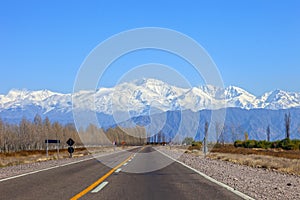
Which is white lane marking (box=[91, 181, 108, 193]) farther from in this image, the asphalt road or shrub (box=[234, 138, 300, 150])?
shrub (box=[234, 138, 300, 150])

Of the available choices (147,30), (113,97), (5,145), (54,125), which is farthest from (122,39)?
(54,125)

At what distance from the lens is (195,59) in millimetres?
29266

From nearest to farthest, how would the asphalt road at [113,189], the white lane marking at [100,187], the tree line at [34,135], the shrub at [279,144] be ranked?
the asphalt road at [113,189] < the white lane marking at [100,187] < the shrub at [279,144] < the tree line at [34,135]

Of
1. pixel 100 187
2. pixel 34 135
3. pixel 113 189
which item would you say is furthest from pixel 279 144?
pixel 113 189

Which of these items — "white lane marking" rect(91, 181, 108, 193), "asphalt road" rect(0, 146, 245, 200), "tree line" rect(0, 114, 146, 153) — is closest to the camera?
"asphalt road" rect(0, 146, 245, 200)

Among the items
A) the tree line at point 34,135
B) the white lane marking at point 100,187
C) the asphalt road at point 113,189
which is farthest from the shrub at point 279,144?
the white lane marking at point 100,187

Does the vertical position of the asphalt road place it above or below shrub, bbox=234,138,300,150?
above

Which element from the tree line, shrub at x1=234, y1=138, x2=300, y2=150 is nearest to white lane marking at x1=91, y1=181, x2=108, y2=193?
shrub at x1=234, y1=138, x2=300, y2=150

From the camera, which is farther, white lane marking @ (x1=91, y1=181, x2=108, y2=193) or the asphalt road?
white lane marking @ (x1=91, y1=181, x2=108, y2=193)

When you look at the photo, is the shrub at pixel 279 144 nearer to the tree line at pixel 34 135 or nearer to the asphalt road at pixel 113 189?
the tree line at pixel 34 135

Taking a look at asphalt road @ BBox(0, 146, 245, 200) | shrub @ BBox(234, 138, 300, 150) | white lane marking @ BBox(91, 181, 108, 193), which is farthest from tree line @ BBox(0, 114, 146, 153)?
white lane marking @ BBox(91, 181, 108, 193)

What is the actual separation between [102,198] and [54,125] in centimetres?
14247

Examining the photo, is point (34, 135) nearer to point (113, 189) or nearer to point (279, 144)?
point (279, 144)

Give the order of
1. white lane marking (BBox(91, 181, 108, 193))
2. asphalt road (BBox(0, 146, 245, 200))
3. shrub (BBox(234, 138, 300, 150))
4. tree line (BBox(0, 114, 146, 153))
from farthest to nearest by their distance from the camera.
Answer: tree line (BBox(0, 114, 146, 153)) → shrub (BBox(234, 138, 300, 150)) → white lane marking (BBox(91, 181, 108, 193)) → asphalt road (BBox(0, 146, 245, 200))
